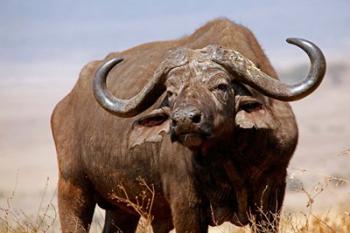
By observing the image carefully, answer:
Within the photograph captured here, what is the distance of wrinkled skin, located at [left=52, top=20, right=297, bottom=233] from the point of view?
10.1 meters

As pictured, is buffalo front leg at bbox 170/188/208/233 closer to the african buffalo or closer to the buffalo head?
the african buffalo

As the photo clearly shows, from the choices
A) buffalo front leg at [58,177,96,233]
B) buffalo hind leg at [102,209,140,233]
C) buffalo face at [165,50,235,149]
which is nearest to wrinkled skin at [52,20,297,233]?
buffalo face at [165,50,235,149]

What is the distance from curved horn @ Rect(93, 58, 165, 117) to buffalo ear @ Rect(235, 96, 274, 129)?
2.56 feet

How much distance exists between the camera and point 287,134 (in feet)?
35.0

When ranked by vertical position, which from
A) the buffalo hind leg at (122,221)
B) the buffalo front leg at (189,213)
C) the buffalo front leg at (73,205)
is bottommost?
the buffalo hind leg at (122,221)

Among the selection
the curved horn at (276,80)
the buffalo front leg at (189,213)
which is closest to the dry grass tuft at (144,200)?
the buffalo front leg at (189,213)

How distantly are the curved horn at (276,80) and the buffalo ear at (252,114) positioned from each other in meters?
0.16

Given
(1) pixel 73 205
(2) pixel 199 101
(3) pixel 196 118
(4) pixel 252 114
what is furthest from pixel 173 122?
(1) pixel 73 205

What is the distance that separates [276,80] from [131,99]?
4.51ft

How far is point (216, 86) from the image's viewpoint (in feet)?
33.4

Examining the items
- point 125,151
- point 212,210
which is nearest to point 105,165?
point 125,151

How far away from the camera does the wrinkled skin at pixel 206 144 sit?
33.1ft

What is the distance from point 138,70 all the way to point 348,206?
283 centimetres

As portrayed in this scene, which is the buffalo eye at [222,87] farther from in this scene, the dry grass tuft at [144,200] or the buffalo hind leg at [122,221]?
the buffalo hind leg at [122,221]
